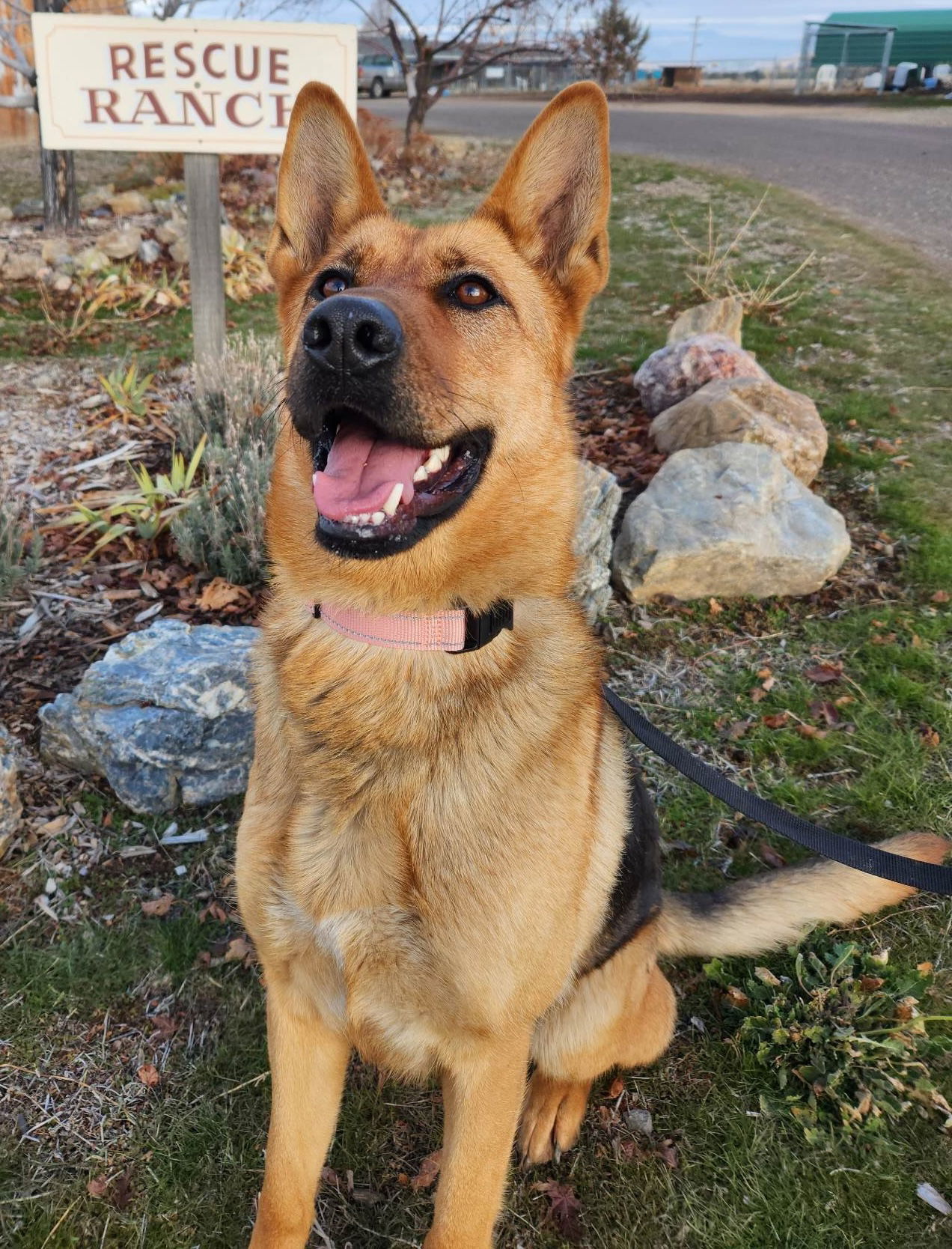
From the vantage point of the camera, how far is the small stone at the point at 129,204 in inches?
460

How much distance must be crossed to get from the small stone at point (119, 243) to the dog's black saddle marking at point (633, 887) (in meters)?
9.62

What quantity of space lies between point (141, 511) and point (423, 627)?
352cm

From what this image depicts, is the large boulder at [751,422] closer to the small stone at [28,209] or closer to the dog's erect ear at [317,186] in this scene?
the dog's erect ear at [317,186]

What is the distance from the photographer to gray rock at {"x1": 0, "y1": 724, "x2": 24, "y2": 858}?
10.6 feet

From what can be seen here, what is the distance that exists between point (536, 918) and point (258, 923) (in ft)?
2.35

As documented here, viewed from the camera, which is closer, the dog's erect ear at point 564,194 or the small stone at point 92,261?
the dog's erect ear at point 564,194

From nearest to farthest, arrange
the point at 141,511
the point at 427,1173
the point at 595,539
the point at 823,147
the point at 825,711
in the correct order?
the point at 427,1173, the point at 825,711, the point at 595,539, the point at 141,511, the point at 823,147

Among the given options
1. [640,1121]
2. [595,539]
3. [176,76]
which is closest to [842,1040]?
[640,1121]

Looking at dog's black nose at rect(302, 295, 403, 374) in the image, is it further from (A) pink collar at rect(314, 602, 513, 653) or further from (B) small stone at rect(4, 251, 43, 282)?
(B) small stone at rect(4, 251, 43, 282)

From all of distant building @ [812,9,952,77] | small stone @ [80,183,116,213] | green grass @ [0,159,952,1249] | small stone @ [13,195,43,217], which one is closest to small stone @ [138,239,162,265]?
small stone @ [80,183,116,213]

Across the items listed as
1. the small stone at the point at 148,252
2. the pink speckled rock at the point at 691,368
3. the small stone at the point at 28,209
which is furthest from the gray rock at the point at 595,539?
the small stone at the point at 28,209

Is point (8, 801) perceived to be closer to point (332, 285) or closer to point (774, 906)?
point (332, 285)

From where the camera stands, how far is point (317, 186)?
2479mm

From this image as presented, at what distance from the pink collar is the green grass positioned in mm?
1675
